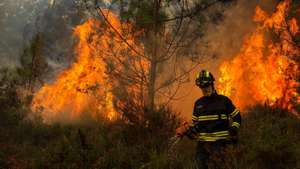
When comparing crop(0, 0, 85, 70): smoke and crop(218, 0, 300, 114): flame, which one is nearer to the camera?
crop(218, 0, 300, 114): flame

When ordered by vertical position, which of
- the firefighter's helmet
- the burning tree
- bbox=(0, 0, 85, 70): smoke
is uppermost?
bbox=(0, 0, 85, 70): smoke

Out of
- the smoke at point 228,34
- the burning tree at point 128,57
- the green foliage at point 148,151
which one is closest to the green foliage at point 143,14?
the burning tree at point 128,57

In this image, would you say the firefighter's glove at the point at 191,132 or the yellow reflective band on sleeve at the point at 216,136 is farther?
the firefighter's glove at the point at 191,132

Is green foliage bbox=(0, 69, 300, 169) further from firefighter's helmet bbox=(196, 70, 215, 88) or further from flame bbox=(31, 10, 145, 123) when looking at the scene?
flame bbox=(31, 10, 145, 123)

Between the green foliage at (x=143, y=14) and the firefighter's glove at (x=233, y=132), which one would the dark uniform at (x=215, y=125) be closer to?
the firefighter's glove at (x=233, y=132)

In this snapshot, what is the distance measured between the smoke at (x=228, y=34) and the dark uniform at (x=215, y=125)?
12552 millimetres

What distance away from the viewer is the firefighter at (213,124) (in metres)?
5.24

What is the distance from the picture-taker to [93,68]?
741 inches

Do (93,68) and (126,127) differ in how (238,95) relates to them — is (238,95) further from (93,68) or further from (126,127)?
(126,127)

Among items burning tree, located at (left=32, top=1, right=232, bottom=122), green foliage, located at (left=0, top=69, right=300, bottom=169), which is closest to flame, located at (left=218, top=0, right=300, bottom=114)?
burning tree, located at (left=32, top=1, right=232, bottom=122)

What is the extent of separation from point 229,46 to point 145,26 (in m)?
10.5

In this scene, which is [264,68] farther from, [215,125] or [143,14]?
[215,125]

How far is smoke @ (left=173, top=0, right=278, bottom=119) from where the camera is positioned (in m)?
18.3

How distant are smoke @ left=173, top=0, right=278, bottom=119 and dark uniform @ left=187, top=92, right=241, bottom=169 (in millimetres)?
12552
